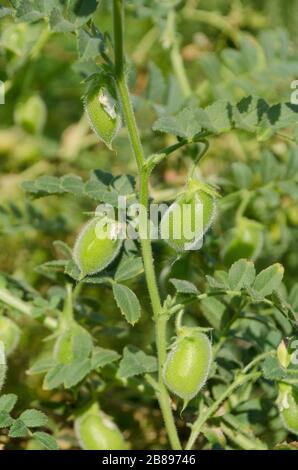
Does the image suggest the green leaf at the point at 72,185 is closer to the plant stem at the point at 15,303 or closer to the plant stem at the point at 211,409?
the plant stem at the point at 15,303

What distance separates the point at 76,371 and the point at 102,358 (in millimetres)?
37

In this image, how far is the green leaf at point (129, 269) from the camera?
1.00m

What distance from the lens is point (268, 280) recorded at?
0.91 metres

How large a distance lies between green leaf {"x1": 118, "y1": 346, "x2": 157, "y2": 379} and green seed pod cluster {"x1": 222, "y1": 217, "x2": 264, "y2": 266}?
0.31 metres

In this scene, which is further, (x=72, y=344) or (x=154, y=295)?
(x=72, y=344)

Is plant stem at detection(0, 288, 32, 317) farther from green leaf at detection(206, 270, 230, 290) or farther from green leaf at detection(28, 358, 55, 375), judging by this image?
green leaf at detection(206, 270, 230, 290)

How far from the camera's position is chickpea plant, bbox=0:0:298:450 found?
0.87 m

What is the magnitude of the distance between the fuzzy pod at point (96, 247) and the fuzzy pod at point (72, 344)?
13 cm

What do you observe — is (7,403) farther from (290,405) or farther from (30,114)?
(30,114)

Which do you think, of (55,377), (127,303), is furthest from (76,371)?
(127,303)

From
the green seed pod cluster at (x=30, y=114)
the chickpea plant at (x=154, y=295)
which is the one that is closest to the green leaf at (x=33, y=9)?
the chickpea plant at (x=154, y=295)

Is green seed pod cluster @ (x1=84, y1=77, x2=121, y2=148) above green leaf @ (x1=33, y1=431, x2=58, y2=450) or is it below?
above

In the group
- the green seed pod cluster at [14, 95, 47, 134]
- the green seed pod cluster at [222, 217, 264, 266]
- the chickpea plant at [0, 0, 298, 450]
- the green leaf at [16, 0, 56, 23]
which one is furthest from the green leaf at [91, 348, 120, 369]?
the green seed pod cluster at [14, 95, 47, 134]

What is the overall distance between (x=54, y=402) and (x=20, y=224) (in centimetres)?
39
